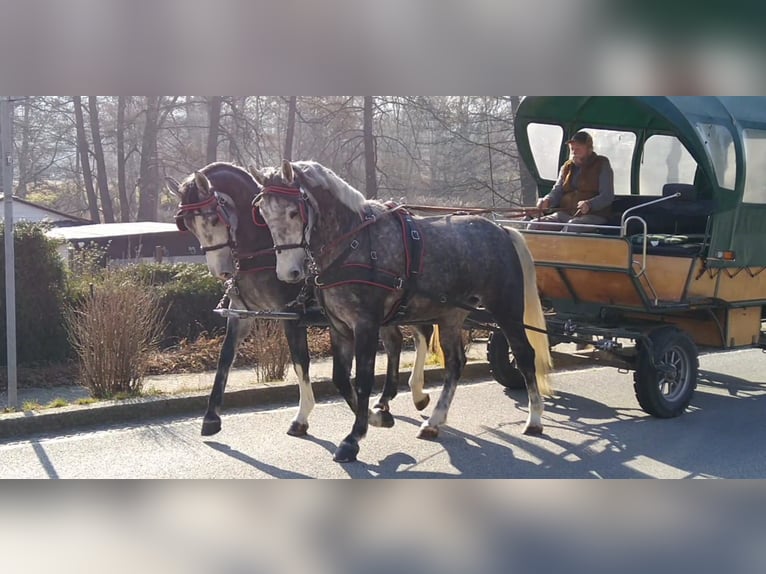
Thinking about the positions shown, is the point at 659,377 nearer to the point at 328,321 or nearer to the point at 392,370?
the point at 392,370

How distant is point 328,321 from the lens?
6.96 m

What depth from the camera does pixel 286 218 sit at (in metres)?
6.13

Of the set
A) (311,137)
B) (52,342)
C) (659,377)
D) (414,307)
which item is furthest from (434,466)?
(311,137)

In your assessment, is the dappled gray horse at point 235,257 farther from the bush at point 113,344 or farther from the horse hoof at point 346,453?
the bush at point 113,344

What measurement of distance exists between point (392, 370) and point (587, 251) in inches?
81.8

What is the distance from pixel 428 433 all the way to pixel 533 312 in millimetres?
1369

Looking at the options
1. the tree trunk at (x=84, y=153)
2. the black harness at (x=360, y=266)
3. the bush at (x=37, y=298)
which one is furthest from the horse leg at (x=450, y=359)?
the tree trunk at (x=84, y=153)

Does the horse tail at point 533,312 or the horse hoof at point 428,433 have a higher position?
the horse tail at point 533,312

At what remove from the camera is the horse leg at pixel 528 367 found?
7359 millimetres

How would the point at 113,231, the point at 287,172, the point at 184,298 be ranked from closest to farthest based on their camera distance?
the point at 287,172, the point at 184,298, the point at 113,231

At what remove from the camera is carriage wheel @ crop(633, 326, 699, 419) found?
7773 mm

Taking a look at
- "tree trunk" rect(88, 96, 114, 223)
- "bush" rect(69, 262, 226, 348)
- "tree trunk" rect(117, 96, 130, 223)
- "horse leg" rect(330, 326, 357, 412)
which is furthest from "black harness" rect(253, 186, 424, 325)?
"tree trunk" rect(88, 96, 114, 223)

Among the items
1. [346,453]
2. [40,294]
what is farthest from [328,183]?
[40,294]

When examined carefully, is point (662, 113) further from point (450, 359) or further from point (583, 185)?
point (450, 359)
